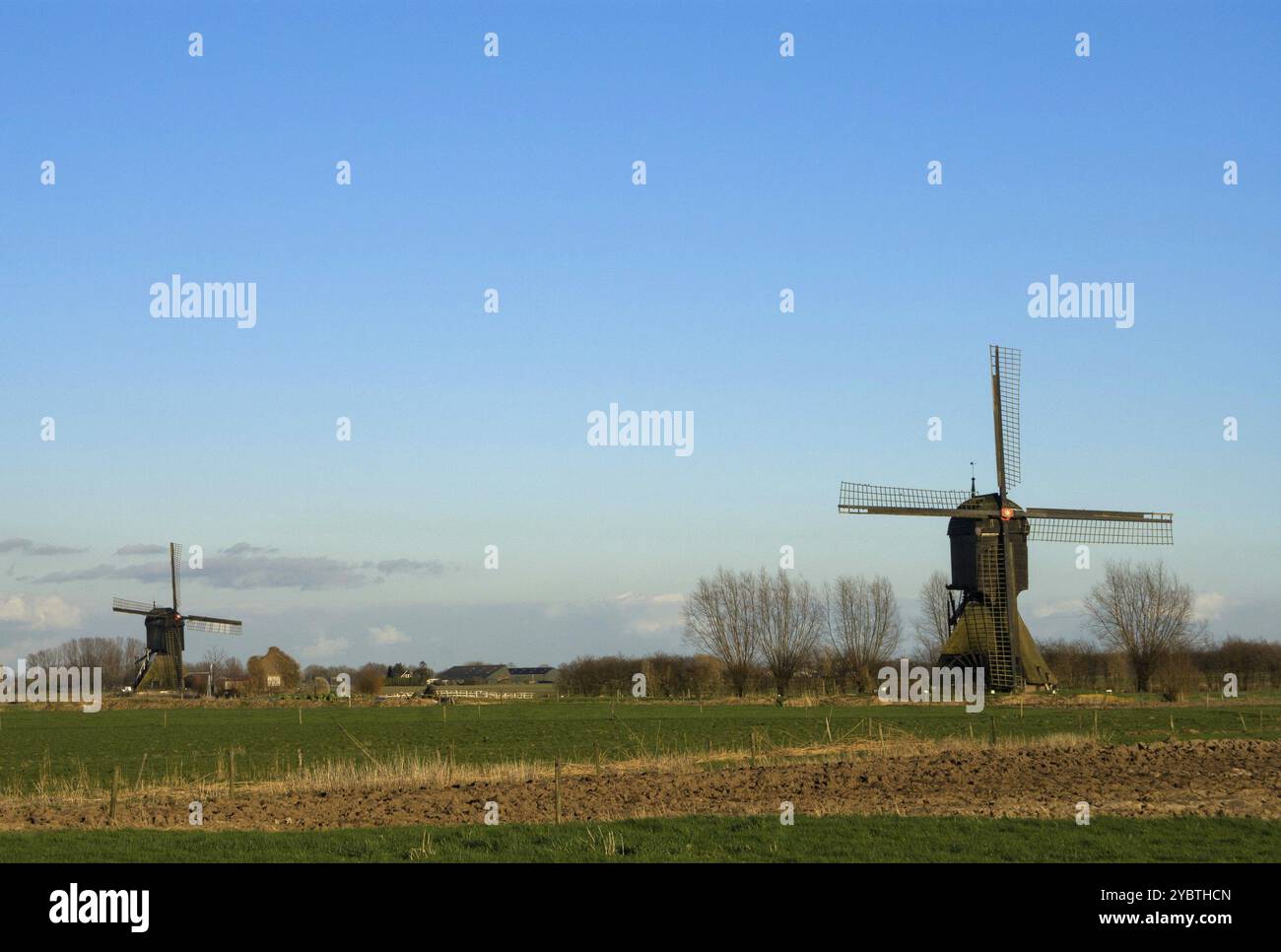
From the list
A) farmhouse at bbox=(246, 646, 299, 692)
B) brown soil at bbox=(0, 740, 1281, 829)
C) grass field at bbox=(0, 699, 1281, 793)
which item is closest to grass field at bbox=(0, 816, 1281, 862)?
brown soil at bbox=(0, 740, 1281, 829)

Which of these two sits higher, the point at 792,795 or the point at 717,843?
the point at 717,843

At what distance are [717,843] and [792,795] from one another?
20.1ft

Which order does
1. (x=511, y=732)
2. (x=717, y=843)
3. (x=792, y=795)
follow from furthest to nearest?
(x=511, y=732)
(x=792, y=795)
(x=717, y=843)

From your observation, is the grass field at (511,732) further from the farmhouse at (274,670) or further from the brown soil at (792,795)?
the farmhouse at (274,670)

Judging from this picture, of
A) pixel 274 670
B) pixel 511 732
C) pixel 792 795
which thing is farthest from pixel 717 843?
pixel 274 670

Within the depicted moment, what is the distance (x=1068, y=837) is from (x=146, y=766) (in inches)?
1248

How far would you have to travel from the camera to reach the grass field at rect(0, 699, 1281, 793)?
41.5m

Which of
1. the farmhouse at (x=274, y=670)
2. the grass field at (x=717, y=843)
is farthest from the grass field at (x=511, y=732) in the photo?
the farmhouse at (x=274, y=670)

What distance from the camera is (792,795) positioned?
79.0ft

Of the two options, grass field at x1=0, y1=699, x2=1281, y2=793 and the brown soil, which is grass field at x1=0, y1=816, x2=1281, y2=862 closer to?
the brown soil

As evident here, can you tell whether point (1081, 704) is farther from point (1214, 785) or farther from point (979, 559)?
point (1214, 785)

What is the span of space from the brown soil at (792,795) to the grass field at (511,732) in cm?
435

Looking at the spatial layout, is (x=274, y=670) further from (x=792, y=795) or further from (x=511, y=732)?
(x=792, y=795)
